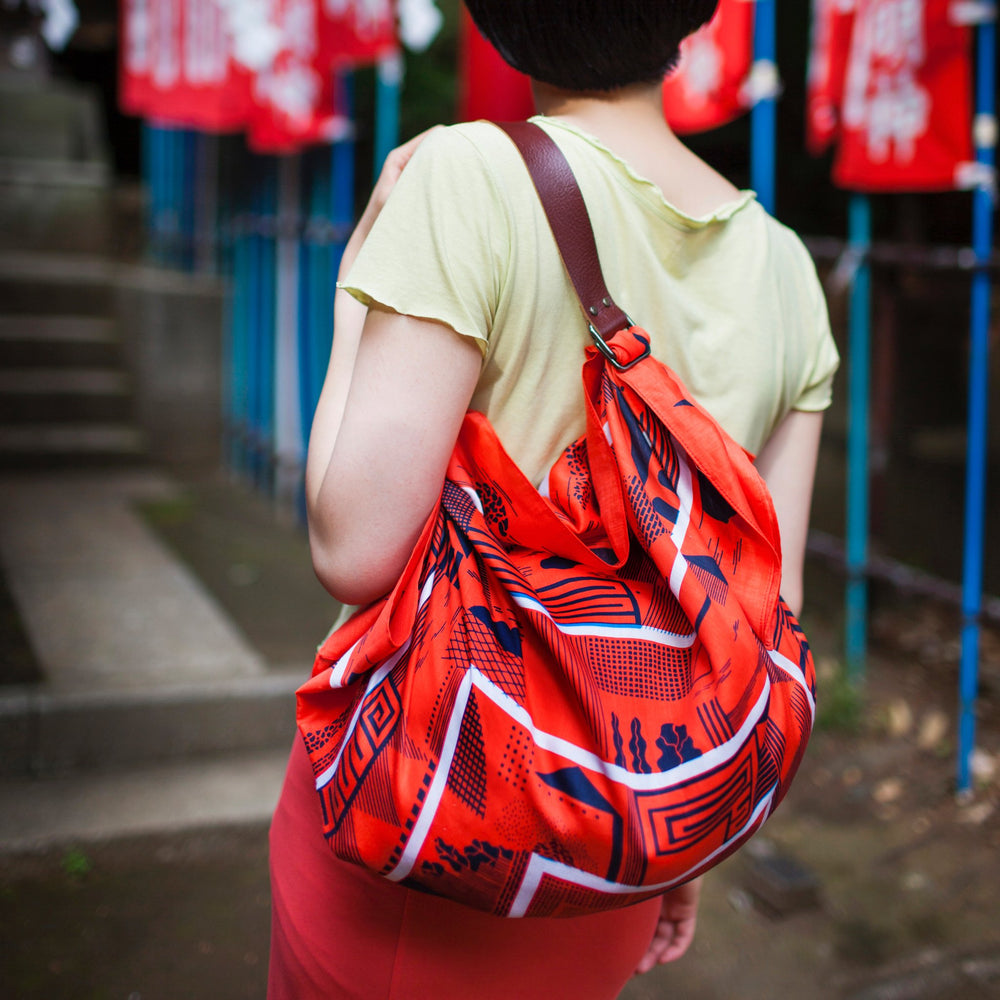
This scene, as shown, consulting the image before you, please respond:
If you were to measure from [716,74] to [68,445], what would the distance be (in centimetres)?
418

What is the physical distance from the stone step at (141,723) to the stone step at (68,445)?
3.13m

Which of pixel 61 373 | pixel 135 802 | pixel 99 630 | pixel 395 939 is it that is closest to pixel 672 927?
pixel 395 939

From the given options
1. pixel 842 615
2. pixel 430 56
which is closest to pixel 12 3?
pixel 430 56

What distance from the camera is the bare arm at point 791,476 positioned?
1293 mm

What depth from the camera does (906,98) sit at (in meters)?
3.45

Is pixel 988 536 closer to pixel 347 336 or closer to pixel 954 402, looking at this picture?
pixel 954 402

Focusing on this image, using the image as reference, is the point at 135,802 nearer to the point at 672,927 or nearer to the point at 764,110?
the point at 672,927

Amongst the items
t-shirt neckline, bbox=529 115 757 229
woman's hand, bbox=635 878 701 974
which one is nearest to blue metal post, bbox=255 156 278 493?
woman's hand, bbox=635 878 701 974

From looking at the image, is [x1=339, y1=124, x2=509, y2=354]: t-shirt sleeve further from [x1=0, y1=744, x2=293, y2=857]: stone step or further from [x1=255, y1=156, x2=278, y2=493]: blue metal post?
[x1=255, y1=156, x2=278, y2=493]: blue metal post

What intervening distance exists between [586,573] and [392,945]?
437mm

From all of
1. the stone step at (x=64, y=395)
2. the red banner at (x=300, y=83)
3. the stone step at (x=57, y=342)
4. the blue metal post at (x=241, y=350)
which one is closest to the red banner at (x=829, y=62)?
the red banner at (x=300, y=83)

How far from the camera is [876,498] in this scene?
4488 millimetres

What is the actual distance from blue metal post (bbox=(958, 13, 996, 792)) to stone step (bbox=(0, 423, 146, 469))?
15.4 ft

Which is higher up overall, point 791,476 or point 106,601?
point 791,476
